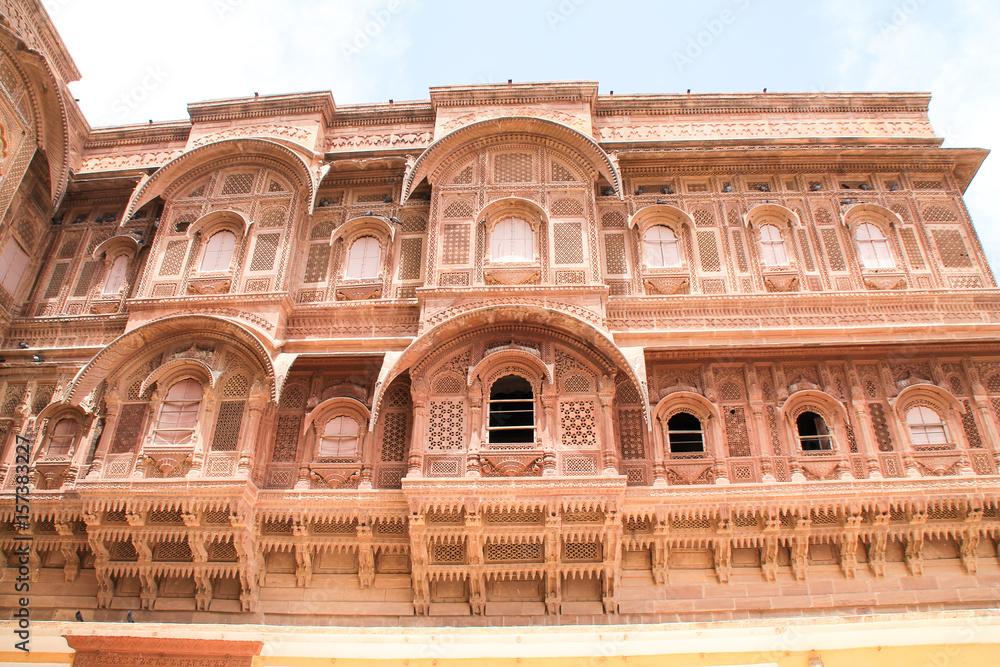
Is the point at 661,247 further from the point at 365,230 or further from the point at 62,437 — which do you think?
the point at 62,437

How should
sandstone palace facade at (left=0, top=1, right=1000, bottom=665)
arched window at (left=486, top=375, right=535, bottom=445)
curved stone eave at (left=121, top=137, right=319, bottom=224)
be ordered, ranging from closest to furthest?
sandstone palace facade at (left=0, top=1, right=1000, bottom=665) → arched window at (left=486, top=375, right=535, bottom=445) → curved stone eave at (left=121, top=137, right=319, bottom=224)

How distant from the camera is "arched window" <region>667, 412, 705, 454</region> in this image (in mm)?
10414

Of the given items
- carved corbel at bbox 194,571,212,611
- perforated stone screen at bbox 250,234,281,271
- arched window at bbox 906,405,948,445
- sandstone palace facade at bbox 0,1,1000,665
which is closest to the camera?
sandstone palace facade at bbox 0,1,1000,665

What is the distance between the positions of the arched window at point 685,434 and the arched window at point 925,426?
2727 mm

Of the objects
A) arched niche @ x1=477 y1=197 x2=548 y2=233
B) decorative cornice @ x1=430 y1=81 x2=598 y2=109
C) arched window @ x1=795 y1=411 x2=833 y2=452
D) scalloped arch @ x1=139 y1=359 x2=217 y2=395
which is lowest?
arched window @ x1=795 y1=411 x2=833 y2=452

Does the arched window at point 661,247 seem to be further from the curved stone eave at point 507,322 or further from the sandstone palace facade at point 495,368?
the curved stone eave at point 507,322

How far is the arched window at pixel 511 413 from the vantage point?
10.2 m

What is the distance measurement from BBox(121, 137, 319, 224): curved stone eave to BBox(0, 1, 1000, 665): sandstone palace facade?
2.0 inches

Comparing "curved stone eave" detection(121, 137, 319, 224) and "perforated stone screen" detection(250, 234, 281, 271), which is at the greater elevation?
"curved stone eave" detection(121, 137, 319, 224)

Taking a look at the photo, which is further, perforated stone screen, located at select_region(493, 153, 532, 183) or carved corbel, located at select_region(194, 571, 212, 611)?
perforated stone screen, located at select_region(493, 153, 532, 183)

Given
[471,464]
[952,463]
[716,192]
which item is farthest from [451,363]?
[952,463]

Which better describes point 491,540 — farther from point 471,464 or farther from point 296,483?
point 296,483

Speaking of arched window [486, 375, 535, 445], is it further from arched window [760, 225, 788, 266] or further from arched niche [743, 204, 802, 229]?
arched niche [743, 204, 802, 229]

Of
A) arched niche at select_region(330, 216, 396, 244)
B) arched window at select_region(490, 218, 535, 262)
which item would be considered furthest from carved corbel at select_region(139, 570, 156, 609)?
arched window at select_region(490, 218, 535, 262)
